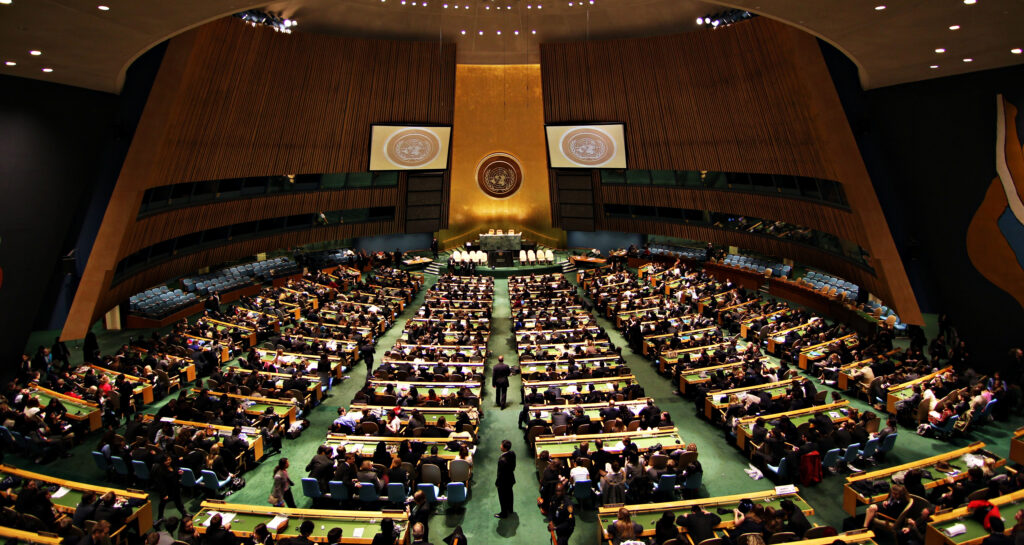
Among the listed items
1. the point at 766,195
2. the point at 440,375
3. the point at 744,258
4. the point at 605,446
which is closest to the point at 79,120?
the point at 440,375

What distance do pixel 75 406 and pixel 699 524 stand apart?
11951 mm

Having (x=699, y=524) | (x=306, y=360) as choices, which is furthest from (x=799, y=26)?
(x=306, y=360)

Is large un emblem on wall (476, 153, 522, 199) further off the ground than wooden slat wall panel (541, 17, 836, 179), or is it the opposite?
wooden slat wall panel (541, 17, 836, 179)

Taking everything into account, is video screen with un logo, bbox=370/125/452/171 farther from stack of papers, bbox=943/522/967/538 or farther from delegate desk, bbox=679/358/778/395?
stack of papers, bbox=943/522/967/538

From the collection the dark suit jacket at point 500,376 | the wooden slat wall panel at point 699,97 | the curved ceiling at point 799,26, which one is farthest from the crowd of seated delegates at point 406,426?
the wooden slat wall panel at point 699,97

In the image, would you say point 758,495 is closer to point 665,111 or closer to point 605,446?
point 605,446

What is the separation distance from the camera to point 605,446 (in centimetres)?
1022

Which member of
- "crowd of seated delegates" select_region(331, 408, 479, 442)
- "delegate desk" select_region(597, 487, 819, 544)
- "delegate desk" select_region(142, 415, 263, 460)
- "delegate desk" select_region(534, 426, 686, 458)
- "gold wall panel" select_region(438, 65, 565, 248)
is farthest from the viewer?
"gold wall panel" select_region(438, 65, 565, 248)

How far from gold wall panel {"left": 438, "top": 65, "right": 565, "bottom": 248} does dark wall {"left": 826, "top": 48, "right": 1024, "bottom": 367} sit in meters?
17.3

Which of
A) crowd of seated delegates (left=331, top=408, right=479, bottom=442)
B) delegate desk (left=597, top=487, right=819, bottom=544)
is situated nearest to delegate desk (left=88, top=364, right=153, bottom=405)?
crowd of seated delegates (left=331, top=408, right=479, bottom=442)

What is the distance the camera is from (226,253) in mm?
22172

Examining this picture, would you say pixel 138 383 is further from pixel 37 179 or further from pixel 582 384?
pixel 582 384

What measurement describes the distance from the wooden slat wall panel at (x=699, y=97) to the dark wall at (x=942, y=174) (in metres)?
1.58

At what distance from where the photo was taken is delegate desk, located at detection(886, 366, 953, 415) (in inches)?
484
